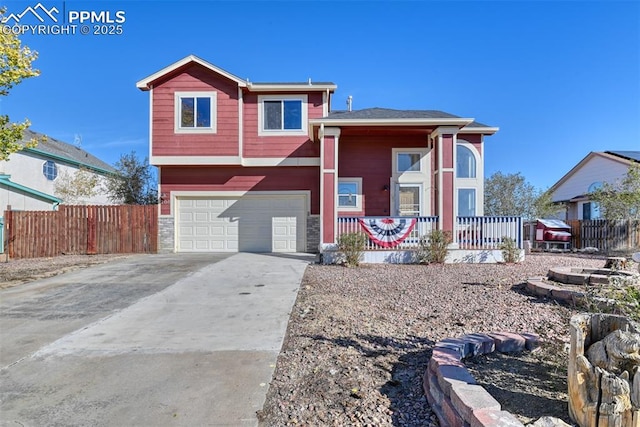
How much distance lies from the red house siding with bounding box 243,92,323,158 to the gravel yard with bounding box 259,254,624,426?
7222mm

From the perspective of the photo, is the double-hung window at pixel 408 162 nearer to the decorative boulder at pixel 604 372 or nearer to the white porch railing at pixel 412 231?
the white porch railing at pixel 412 231

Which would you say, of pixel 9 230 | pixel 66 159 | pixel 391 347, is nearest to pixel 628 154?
pixel 391 347

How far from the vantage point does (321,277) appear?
7.88 m

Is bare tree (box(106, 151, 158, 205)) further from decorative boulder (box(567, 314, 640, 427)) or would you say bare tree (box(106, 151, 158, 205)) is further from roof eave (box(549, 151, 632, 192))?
roof eave (box(549, 151, 632, 192))

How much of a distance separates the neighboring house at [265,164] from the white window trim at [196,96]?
0.12 feet

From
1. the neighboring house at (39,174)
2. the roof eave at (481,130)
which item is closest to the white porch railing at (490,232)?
the roof eave at (481,130)

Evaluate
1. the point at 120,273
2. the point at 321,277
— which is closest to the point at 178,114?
the point at 120,273

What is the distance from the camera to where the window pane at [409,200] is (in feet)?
43.0

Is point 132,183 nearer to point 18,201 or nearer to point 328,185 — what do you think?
point 18,201

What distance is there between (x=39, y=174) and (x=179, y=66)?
13319 millimetres

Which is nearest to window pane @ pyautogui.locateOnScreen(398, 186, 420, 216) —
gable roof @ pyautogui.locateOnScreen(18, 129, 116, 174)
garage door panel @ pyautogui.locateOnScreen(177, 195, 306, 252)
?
garage door panel @ pyautogui.locateOnScreen(177, 195, 306, 252)

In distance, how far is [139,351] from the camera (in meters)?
3.60

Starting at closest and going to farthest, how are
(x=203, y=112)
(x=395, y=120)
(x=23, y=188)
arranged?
(x=395, y=120) < (x=203, y=112) < (x=23, y=188)

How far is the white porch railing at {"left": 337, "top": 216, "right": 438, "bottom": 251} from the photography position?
1035 cm
